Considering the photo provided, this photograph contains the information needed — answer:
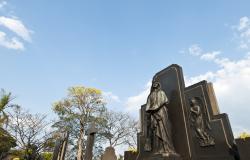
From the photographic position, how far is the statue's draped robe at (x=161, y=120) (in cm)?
679

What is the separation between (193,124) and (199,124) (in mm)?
293

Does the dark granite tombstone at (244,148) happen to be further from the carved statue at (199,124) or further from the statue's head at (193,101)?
the statue's head at (193,101)

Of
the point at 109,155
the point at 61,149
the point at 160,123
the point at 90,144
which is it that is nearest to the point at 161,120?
the point at 160,123

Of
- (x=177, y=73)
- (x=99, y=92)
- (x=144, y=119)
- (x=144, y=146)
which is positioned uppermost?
(x=99, y=92)

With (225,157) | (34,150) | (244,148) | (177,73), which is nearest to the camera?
(244,148)

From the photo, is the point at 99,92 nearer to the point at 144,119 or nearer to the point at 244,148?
the point at 144,119

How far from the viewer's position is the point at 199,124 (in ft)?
20.9

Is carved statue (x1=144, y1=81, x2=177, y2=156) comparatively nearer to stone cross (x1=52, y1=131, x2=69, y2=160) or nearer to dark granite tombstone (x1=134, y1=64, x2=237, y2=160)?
dark granite tombstone (x1=134, y1=64, x2=237, y2=160)

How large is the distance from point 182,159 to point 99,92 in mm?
24426

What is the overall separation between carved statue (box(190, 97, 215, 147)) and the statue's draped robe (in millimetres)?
925

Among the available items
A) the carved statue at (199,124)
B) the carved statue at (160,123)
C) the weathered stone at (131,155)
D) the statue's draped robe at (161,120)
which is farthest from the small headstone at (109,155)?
the carved statue at (199,124)

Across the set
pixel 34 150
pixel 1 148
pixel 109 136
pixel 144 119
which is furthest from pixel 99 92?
pixel 144 119

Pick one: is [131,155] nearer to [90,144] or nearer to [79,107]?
[90,144]

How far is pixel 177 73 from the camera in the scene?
7941 millimetres
